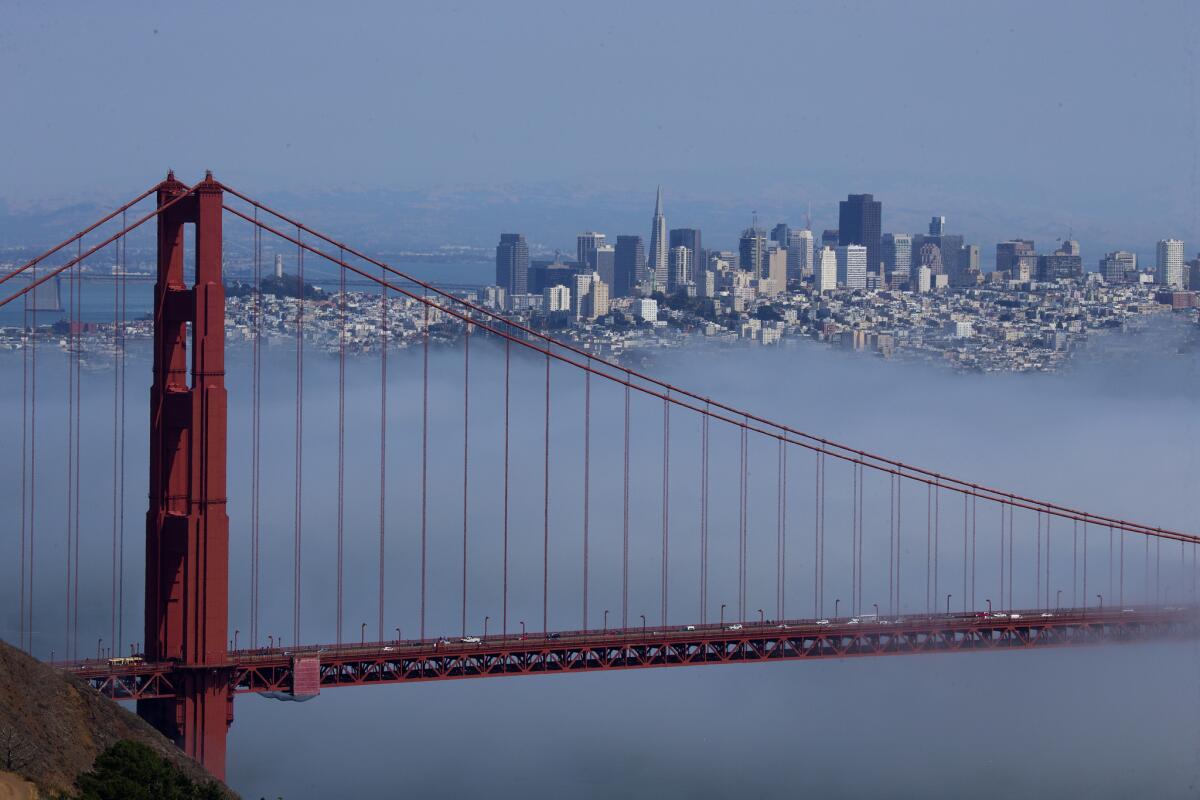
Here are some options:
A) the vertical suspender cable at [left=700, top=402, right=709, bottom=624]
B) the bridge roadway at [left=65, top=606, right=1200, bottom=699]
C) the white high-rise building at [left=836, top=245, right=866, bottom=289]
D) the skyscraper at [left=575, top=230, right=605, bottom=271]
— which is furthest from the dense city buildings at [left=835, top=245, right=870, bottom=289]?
the bridge roadway at [left=65, top=606, right=1200, bottom=699]

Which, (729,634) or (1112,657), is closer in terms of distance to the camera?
(729,634)

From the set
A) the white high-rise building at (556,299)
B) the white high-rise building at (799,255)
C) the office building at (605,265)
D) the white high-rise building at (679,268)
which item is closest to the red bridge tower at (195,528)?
the white high-rise building at (556,299)

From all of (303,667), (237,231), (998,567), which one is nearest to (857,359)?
(237,231)

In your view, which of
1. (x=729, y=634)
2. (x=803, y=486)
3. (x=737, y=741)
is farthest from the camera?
(x=803, y=486)

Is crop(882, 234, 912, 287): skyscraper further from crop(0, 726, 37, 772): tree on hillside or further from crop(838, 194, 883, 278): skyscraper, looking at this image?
crop(0, 726, 37, 772): tree on hillside

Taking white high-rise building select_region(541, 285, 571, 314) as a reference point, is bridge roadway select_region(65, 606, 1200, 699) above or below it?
below

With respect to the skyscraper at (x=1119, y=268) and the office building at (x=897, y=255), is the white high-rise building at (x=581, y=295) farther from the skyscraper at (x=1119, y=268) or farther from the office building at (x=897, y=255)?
the skyscraper at (x=1119, y=268)

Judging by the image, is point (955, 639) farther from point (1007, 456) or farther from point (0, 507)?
point (1007, 456)
